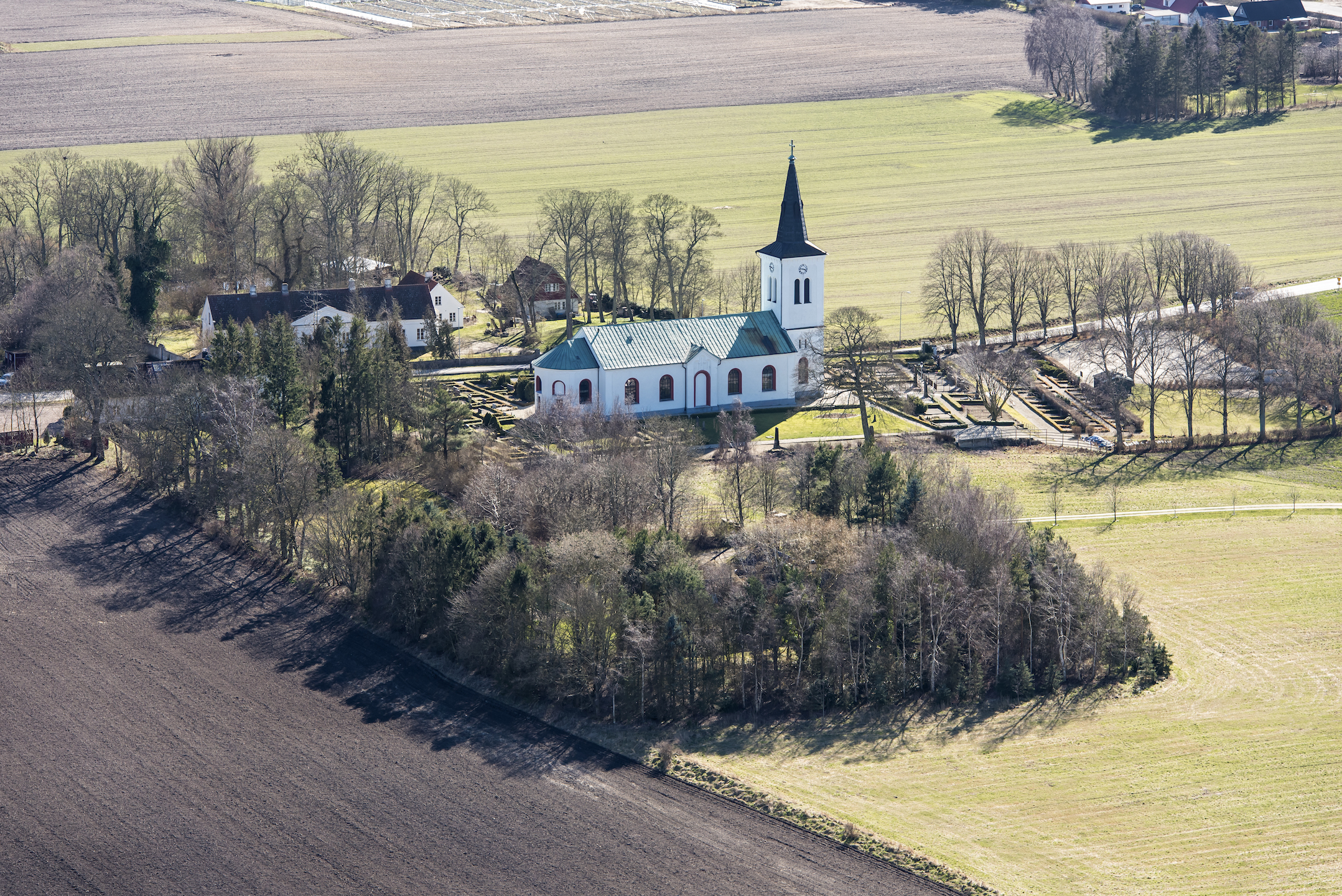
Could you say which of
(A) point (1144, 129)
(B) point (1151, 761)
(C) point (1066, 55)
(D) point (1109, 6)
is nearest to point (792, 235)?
(B) point (1151, 761)

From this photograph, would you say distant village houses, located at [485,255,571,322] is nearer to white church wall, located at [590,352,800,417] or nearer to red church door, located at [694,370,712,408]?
white church wall, located at [590,352,800,417]

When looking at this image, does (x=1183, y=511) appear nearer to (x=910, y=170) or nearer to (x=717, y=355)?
(x=717, y=355)

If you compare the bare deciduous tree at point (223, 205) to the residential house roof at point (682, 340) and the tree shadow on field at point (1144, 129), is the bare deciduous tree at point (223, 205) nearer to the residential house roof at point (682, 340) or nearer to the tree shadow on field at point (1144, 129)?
the residential house roof at point (682, 340)

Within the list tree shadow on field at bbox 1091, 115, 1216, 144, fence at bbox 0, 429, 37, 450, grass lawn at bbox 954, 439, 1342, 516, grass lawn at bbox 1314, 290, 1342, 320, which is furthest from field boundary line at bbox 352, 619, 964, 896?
tree shadow on field at bbox 1091, 115, 1216, 144

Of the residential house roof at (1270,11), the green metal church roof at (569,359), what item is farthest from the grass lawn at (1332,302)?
the residential house roof at (1270,11)

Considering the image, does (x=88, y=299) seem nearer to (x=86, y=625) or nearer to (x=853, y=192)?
(x=86, y=625)

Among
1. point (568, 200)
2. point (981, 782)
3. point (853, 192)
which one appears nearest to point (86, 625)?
point (981, 782)
